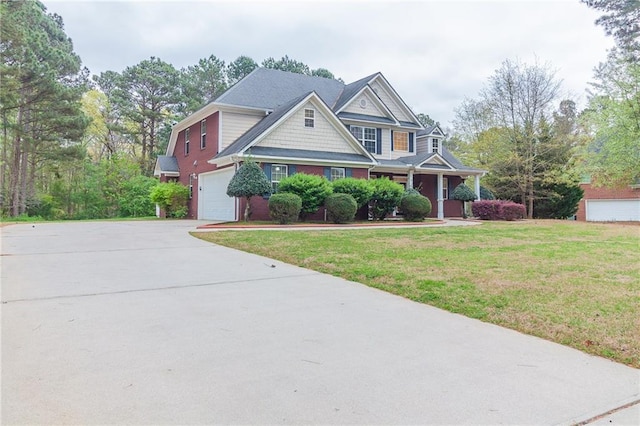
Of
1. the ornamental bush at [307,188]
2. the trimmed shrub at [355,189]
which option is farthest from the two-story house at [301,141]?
the trimmed shrub at [355,189]

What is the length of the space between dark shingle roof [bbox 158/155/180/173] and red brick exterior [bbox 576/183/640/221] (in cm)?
2638

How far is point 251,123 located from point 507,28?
1167 cm

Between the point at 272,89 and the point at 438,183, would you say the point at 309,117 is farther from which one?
the point at 438,183

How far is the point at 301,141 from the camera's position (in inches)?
701

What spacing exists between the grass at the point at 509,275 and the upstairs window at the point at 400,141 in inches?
550

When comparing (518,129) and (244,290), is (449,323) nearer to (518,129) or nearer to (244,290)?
(244,290)

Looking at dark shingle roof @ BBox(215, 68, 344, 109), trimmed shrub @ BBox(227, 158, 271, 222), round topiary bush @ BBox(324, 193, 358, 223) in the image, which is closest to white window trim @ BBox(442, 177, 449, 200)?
dark shingle roof @ BBox(215, 68, 344, 109)

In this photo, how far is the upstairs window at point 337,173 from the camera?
18312 millimetres

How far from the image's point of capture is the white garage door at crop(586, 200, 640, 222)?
1074 inches

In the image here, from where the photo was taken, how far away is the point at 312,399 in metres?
2.36

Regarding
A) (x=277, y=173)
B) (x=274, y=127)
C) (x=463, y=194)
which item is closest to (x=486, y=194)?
(x=463, y=194)

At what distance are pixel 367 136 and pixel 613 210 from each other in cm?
1967

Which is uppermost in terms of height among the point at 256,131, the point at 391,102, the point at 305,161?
the point at 391,102

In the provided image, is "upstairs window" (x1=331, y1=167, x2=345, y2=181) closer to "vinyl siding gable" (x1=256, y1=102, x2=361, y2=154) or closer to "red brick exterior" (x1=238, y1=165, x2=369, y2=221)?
"red brick exterior" (x1=238, y1=165, x2=369, y2=221)
